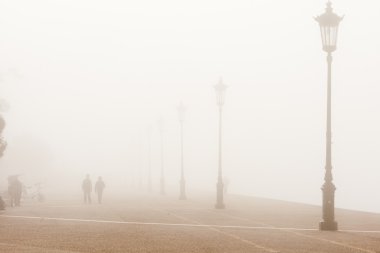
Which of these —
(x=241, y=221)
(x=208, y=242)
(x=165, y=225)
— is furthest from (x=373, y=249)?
(x=241, y=221)

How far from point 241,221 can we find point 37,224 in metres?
7.27

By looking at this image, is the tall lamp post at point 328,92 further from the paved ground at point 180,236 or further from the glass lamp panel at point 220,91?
the glass lamp panel at point 220,91

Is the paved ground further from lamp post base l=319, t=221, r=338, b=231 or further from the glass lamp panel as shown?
the glass lamp panel

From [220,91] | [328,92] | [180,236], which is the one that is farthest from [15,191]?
[180,236]

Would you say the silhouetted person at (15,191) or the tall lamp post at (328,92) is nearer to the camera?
the tall lamp post at (328,92)

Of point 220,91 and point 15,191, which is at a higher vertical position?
point 220,91

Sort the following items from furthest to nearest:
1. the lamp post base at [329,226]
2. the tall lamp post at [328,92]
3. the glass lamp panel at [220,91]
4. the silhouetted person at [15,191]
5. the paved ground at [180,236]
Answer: the glass lamp panel at [220,91] → the silhouetted person at [15,191] → the tall lamp post at [328,92] → the lamp post base at [329,226] → the paved ground at [180,236]

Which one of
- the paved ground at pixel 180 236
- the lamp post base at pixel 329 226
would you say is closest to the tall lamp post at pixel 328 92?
the lamp post base at pixel 329 226

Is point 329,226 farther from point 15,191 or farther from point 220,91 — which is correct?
point 15,191

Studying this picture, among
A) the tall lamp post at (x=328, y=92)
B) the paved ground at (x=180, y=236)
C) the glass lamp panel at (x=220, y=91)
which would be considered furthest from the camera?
the glass lamp panel at (x=220, y=91)

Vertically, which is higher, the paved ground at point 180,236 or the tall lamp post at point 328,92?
the tall lamp post at point 328,92

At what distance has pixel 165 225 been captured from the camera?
2195 centimetres

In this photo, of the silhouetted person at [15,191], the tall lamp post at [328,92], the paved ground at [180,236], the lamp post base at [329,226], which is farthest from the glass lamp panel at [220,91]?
the lamp post base at [329,226]

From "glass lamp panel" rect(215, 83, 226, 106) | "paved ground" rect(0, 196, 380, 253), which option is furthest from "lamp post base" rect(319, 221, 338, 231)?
"glass lamp panel" rect(215, 83, 226, 106)
